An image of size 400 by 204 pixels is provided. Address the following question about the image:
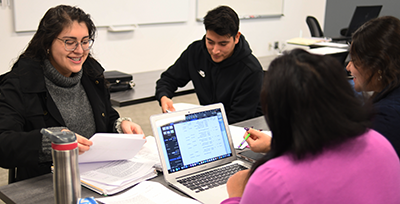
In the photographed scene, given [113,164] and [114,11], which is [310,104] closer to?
[113,164]

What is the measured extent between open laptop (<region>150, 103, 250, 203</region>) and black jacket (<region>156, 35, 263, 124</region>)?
67cm

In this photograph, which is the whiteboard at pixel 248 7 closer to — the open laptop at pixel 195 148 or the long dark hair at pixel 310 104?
the open laptop at pixel 195 148

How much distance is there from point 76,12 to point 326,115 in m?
1.29

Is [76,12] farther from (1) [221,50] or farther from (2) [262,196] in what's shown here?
(2) [262,196]

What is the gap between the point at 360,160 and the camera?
0.78 m

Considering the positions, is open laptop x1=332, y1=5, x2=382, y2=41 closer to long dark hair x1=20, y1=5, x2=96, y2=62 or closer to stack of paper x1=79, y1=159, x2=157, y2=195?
long dark hair x1=20, y1=5, x2=96, y2=62

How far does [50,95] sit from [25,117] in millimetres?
147

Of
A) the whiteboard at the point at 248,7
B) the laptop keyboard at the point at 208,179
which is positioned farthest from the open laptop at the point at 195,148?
the whiteboard at the point at 248,7

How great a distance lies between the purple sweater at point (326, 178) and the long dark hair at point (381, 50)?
1.99ft

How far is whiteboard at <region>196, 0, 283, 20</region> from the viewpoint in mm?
5616

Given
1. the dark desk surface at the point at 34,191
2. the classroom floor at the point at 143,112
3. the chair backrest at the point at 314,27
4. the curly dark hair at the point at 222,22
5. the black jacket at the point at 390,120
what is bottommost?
the classroom floor at the point at 143,112

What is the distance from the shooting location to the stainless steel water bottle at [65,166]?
913 mm

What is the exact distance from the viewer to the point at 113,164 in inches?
54.8

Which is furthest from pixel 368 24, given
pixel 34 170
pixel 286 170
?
pixel 34 170
